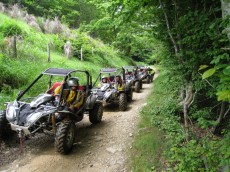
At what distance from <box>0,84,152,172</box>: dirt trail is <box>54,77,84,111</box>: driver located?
2.51 ft

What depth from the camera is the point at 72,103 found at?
5.49 m

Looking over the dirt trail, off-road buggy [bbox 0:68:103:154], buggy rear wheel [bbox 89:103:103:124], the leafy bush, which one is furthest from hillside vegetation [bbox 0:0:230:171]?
off-road buggy [bbox 0:68:103:154]

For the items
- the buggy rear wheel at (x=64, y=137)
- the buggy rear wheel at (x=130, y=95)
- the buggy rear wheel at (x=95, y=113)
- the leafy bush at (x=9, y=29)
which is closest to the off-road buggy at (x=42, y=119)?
the buggy rear wheel at (x=64, y=137)

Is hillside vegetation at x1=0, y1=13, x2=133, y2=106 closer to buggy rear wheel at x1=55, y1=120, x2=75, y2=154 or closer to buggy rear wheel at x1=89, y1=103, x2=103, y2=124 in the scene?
buggy rear wheel at x1=89, y1=103, x2=103, y2=124

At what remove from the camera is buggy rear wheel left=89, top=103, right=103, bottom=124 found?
20.3 feet

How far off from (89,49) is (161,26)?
10.8 meters

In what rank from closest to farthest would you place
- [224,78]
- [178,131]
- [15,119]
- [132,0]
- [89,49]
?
[224,78] < [15,119] < [178,131] < [132,0] < [89,49]

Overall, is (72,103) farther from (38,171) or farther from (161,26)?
(161,26)

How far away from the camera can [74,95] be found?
5664mm

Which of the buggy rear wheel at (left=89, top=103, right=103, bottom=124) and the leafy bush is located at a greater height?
the leafy bush

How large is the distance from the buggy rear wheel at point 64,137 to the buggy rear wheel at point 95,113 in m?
1.75

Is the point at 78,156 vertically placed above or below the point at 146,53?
below

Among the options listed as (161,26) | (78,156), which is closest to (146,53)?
(161,26)

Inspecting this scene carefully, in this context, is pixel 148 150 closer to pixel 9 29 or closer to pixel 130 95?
pixel 130 95
